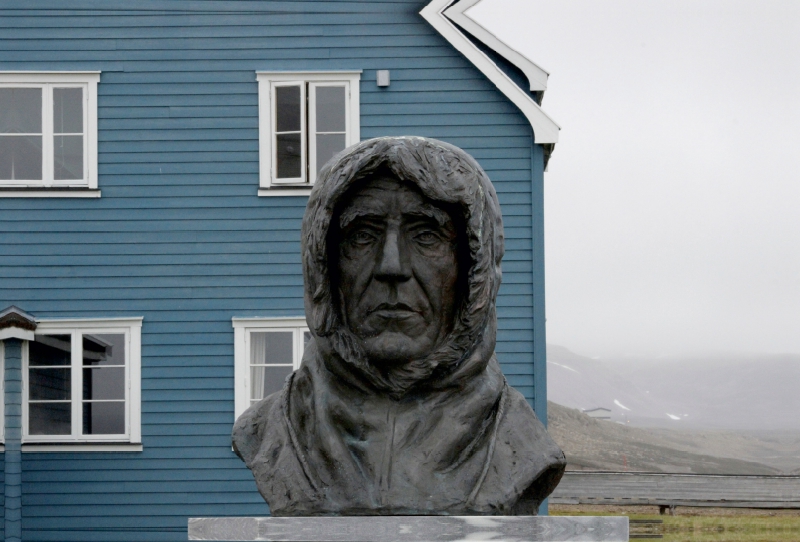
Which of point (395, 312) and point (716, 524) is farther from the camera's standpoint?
point (716, 524)

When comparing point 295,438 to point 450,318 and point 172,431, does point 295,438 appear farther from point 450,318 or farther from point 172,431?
point 172,431

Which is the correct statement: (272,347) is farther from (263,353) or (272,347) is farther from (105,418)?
(105,418)

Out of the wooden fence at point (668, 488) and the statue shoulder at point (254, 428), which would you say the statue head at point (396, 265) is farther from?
the wooden fence at point (668, 488)

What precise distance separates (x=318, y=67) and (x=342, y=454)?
9.44 meters

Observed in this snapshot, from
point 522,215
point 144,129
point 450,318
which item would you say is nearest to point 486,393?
point 450,318

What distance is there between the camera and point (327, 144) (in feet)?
43.8

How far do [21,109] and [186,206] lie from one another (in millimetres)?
2197

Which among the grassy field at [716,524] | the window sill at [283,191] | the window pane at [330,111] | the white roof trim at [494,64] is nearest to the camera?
the white roof trim at [494,64]

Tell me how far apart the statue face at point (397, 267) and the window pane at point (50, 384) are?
1007 centimetres

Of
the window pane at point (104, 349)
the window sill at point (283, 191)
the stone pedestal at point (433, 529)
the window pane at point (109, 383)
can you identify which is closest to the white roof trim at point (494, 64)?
the window sill at point (283, 191)

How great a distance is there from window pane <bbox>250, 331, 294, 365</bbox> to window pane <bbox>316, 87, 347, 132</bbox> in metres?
2.31

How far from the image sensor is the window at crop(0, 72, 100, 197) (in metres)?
13.3

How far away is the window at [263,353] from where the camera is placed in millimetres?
12930

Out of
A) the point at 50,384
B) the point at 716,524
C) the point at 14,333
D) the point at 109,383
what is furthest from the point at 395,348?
the point at 716,524
